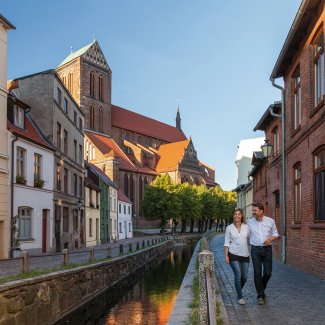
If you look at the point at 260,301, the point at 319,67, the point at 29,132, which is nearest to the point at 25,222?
the point at 29,132

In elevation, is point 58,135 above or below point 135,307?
above

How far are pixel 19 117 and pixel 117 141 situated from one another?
2503 inches

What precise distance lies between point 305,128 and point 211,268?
761 centimetres

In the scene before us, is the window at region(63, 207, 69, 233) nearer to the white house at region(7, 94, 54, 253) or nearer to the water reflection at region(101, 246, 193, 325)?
the white house at region(7, 94, 54, 253)

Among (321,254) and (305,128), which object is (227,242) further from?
(305,128)

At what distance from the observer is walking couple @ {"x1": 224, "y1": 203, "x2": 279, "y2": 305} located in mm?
8539

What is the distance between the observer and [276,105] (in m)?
18.6

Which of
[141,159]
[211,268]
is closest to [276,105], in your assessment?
[211,268]

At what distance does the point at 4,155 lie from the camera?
20.1 m

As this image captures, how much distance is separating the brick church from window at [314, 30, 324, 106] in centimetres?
5727

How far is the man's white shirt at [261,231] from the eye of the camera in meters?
8.67

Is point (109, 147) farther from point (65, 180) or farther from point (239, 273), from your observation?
point (239, 273)

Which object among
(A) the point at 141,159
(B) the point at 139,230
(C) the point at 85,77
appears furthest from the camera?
(A) the point at 141,159

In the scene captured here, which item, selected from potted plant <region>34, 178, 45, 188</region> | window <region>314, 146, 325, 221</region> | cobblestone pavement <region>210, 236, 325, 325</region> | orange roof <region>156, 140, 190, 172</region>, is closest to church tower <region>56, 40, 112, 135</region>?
orange roof <region>156, 140, 190, 172</region>
